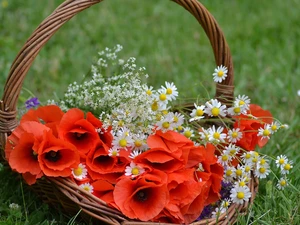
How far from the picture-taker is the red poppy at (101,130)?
1.65 m

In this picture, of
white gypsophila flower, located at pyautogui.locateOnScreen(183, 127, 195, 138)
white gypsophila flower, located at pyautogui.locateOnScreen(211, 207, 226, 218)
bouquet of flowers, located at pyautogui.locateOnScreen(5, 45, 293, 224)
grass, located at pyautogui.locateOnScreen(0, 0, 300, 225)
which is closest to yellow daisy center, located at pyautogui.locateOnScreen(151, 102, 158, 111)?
bouquet of flowers, located at pyautogui.locateOnScreen(5, 45, 293, 224)

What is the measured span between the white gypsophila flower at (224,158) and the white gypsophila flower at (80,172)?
15.3 inches

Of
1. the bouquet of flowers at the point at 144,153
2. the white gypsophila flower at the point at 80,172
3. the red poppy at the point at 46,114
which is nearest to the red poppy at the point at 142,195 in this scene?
the bouquet of flowers at the point at 144,153

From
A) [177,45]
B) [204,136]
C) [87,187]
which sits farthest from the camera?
[177,45]

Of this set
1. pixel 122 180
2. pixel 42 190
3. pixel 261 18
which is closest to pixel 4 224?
pixel 42 190

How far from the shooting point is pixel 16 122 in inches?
64.7

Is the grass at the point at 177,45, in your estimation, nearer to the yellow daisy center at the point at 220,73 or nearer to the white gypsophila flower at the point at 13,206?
the yellow daisy center at the point at 220,73

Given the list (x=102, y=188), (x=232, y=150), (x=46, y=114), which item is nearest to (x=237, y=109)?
(x=232, y=150)

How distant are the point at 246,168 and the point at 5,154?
0.68m

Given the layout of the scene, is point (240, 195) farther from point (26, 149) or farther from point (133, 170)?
point (26, 149)

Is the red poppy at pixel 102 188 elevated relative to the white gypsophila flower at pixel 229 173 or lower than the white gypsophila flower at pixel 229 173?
elevated

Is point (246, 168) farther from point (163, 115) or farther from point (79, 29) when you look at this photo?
point (79, 29)

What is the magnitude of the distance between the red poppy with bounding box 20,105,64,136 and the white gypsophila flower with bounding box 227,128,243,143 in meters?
0.50

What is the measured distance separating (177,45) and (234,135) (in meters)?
1.65
